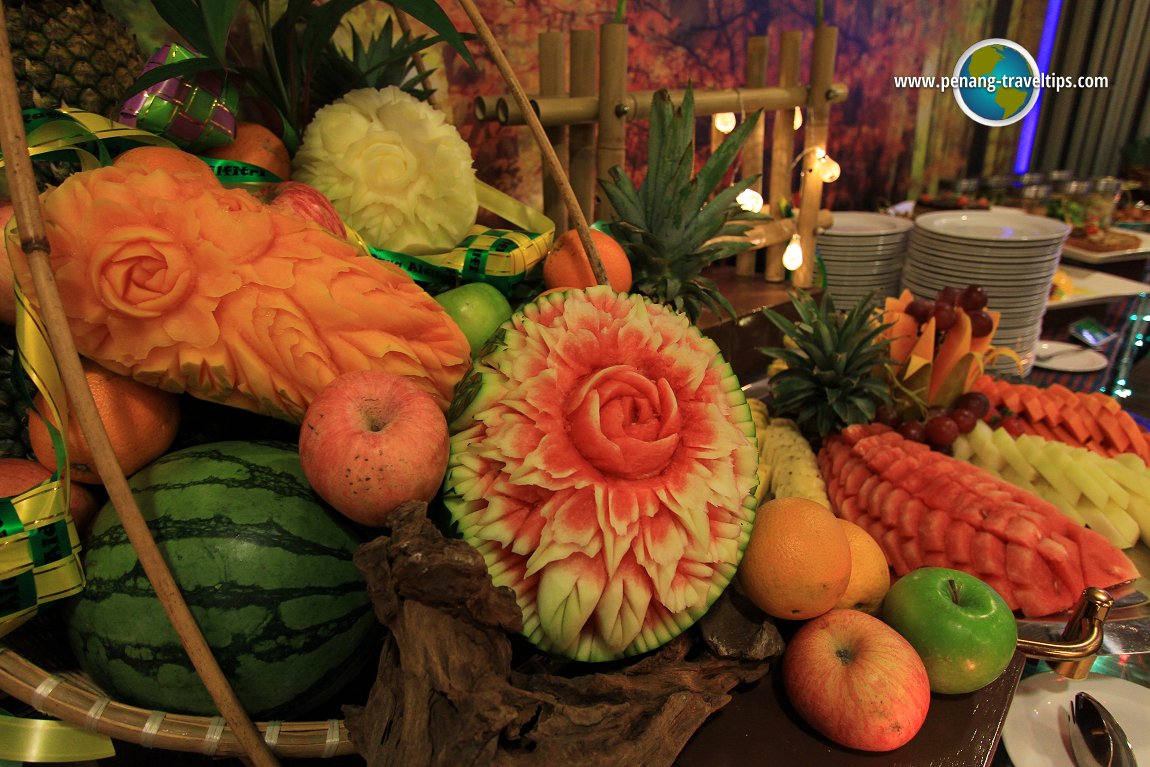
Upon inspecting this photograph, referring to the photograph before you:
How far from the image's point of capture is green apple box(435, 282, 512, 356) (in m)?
0.83

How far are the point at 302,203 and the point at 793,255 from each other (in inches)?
47.3

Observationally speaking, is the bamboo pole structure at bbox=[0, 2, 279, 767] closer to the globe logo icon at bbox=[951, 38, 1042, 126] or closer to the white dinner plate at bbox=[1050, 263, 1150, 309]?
the white dinner plate at bbox=[1050, 263, 1150, 309]

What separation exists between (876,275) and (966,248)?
360mm

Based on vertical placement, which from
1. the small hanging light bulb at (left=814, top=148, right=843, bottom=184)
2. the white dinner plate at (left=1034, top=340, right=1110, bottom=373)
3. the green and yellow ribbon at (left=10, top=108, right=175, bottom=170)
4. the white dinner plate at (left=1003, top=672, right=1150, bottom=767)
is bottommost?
the white dinner plate at (left=1034, top=340, right=1110, bottom=373)

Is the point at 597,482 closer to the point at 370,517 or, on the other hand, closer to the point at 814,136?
the point at 370,517

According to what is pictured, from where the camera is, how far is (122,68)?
2.77 feet

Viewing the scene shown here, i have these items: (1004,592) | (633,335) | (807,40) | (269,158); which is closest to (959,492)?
(1004,592)

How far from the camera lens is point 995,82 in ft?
11.2

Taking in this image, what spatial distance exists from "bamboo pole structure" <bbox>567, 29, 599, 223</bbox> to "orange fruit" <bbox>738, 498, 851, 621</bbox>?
83 cm

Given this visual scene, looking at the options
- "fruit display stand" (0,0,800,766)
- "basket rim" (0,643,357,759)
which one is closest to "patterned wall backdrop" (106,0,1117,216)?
"fruit display stand" (0,0,800,766)

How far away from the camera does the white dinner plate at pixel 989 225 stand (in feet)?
7.15

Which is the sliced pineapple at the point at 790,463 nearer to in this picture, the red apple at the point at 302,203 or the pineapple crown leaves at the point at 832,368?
the pineapple crown leaves at the point at 832,368

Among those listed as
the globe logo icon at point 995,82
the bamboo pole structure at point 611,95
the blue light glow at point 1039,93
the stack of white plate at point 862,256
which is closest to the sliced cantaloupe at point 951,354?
the bamboo pole structure at point 611,95

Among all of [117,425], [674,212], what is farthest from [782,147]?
[117,425]
